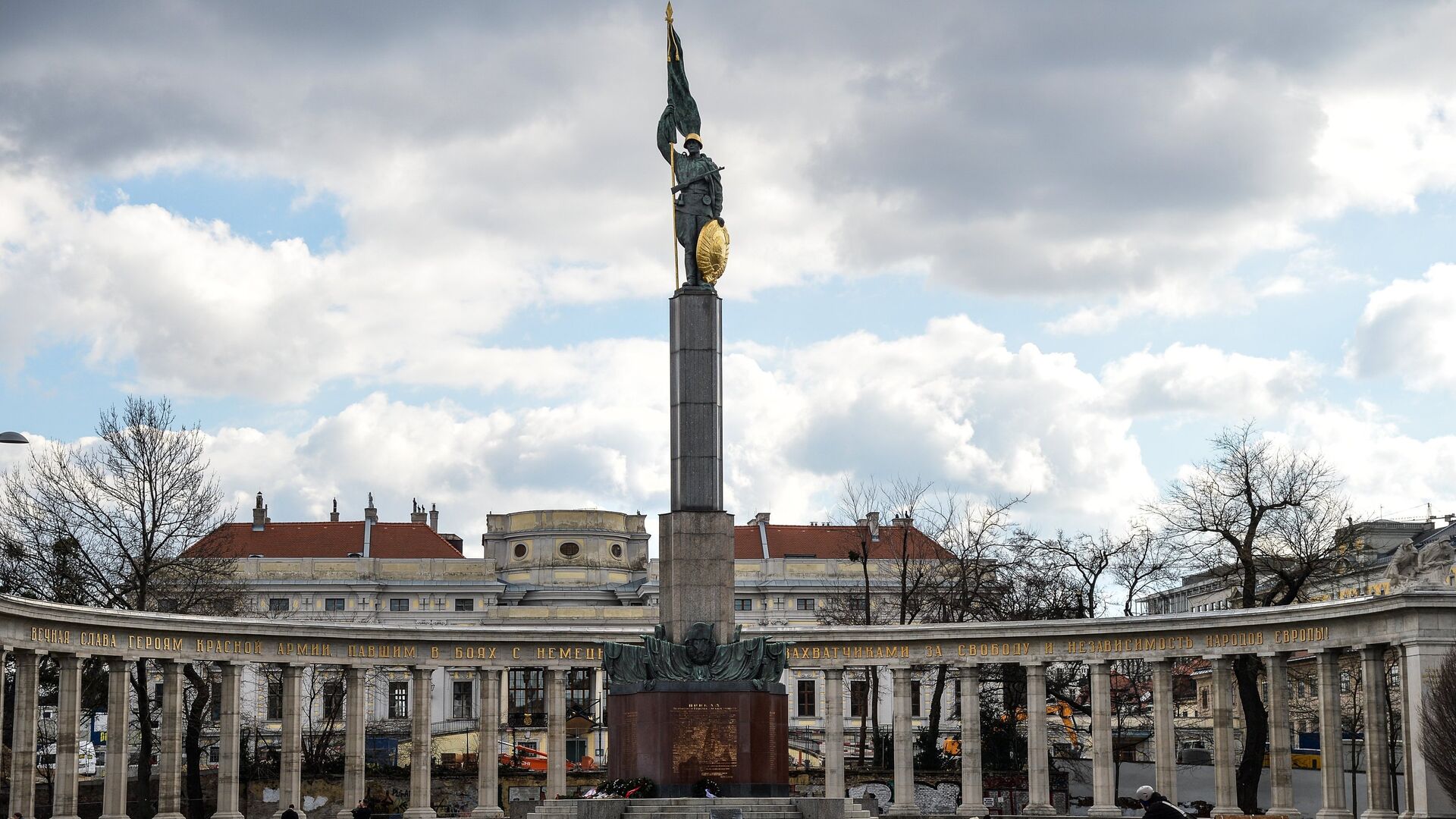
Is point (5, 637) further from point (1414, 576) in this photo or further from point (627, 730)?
point (1414, 576)

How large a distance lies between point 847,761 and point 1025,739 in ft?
23.4

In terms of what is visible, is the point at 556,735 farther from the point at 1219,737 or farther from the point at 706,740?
the point at 1219,737

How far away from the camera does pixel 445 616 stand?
112 m

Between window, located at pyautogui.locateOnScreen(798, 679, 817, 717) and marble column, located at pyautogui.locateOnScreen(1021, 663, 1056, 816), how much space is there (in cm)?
5039

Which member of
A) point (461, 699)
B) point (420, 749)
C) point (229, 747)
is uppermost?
point (229, 747)

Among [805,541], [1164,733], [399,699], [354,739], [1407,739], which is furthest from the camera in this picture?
[805,541]

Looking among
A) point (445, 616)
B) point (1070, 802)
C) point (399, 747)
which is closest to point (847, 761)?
point (1070, 802)

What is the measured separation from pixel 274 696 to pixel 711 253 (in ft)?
185

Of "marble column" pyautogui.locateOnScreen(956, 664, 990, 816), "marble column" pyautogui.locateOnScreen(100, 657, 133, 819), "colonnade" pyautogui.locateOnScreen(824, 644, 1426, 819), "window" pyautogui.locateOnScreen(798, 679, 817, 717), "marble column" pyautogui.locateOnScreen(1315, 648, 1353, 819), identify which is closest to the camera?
"colonnade" pyautogui.locateOnScreen(824, 644, 1426, 819)

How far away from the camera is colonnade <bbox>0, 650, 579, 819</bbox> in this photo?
49156 millimetres

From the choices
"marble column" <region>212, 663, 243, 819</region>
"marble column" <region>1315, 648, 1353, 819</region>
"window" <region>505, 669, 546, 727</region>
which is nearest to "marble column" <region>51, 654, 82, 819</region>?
"marble column" <region>212, 663, 243, 819</region>

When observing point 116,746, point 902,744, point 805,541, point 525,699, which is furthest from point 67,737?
point 805,541

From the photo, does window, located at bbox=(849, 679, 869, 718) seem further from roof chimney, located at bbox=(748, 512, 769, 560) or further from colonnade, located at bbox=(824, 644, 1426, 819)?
colonnade, located at bbox=(824, 644, 1426, 819)

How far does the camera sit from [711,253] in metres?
43.3
